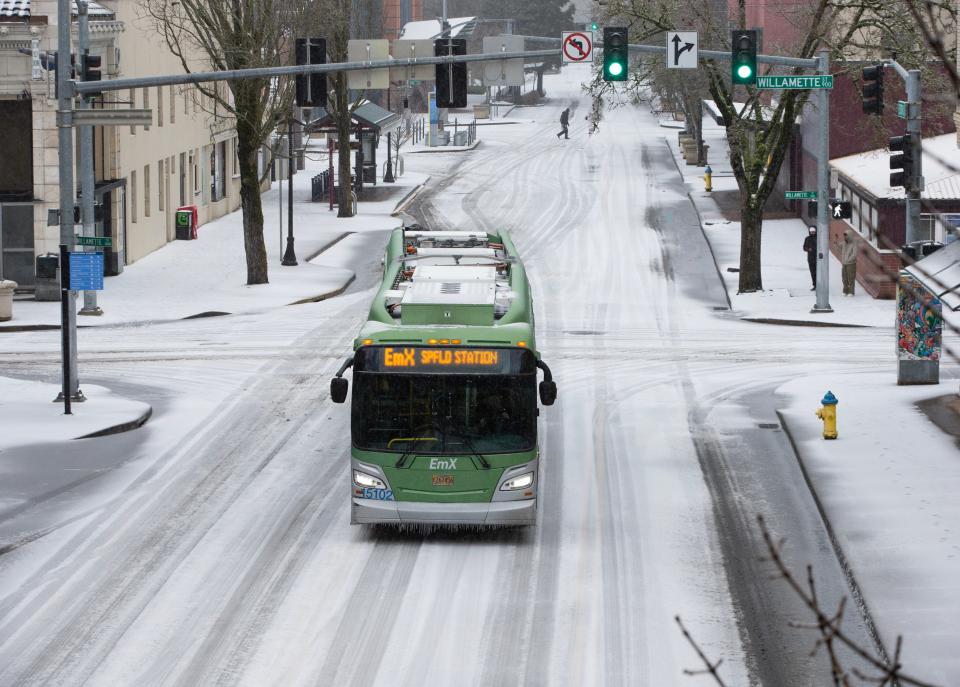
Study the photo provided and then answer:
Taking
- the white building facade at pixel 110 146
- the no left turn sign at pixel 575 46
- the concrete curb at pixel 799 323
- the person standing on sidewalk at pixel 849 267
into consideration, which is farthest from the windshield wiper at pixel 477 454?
the person standing on sidewalk at pixel 849 267

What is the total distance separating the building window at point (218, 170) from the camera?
56.7 m

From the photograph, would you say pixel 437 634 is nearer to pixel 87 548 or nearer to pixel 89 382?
pixel 87 548

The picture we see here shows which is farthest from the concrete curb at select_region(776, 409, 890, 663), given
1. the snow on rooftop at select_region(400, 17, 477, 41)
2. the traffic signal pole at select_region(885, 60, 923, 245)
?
the snow on rooftop at select_region(400, 17, 477, 41)

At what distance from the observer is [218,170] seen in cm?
5788

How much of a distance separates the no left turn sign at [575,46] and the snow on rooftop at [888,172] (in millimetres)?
10900

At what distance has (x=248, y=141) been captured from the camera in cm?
3869

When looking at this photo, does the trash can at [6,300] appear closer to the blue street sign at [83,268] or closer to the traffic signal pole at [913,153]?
the blue street sign at [83,268]

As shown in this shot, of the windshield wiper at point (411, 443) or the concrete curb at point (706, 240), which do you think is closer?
the windshield wiper at point (411, 443)

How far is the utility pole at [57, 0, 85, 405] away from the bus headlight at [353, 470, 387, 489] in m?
8.78

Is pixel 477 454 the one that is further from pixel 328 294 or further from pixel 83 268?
pixel 328 294

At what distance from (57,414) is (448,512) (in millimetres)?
9695

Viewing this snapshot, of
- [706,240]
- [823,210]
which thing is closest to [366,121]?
[706,240]

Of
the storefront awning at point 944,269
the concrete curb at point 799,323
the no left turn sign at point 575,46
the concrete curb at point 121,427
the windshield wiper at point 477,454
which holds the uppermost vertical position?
the no left turn sign at point 575,46

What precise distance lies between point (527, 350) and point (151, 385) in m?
12.2
